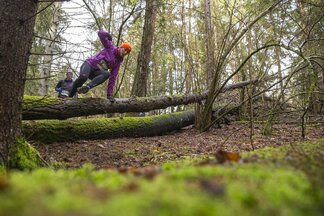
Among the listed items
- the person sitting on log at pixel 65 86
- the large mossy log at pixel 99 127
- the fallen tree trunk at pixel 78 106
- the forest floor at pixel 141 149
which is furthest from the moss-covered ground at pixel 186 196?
the person sitting on log at pixel 65 86

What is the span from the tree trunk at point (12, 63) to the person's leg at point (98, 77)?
10.2 feet

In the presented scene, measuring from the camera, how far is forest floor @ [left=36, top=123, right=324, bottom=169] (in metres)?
5.15

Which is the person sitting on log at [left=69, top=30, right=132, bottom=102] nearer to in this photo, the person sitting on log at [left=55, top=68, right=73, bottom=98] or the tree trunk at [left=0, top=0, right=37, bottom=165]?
the person sitting on log at [left=55, top=68, right=73, bottom=98]

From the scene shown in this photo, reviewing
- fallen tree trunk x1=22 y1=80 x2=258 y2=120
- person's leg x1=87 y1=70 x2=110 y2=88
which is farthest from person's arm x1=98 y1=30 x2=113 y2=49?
fallen tree trunk x1=22 y1=80 x2=258 y2=120

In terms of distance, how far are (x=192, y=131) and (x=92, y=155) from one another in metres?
3.77

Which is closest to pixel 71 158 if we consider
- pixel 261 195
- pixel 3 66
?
pixel 3 66

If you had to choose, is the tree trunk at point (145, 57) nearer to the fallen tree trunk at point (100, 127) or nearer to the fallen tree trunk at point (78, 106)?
the fallen tree trunk at point (78, 106)

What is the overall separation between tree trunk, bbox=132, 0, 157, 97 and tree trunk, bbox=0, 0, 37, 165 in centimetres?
603

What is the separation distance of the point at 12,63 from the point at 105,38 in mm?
3493

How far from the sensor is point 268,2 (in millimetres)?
8359

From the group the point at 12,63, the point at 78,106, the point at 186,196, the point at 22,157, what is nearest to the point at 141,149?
the point at 78,106

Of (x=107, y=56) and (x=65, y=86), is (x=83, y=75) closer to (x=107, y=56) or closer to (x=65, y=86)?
(x=107, y=56)

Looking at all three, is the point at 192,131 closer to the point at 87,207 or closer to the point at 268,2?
the point at 268,2

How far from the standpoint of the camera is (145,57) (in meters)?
10.1
